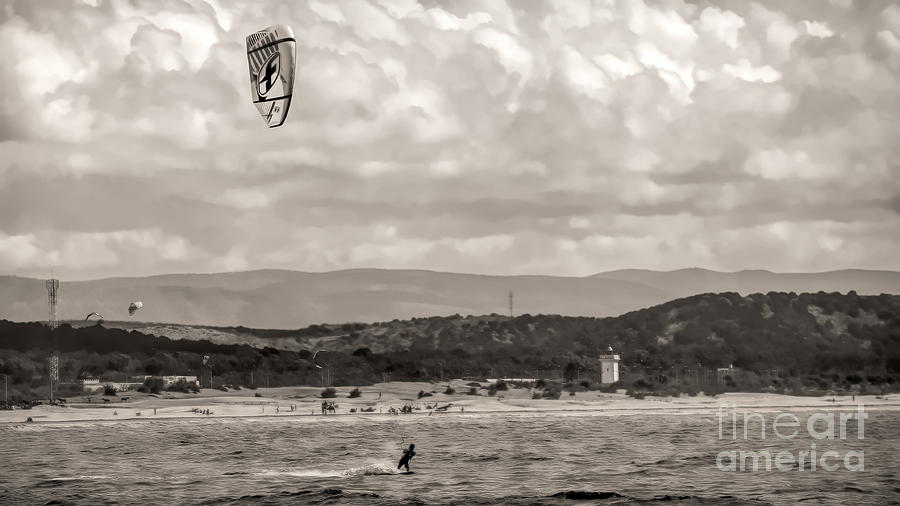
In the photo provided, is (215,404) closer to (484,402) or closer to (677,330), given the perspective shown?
(484,402)

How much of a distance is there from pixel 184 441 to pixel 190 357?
41.7m

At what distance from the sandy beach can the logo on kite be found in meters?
27.2

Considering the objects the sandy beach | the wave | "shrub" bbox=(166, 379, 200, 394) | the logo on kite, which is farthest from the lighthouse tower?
the logo on kite

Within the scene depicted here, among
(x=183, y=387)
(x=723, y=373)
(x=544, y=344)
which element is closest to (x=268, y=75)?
(x=183, y=387)

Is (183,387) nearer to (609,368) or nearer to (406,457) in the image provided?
(609,368)

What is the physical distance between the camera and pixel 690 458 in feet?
158

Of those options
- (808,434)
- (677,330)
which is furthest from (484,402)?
(677,330)

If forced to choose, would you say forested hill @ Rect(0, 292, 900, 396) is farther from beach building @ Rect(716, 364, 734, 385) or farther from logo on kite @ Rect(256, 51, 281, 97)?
logo on kite @ Rect(256, 51, 281, 97)

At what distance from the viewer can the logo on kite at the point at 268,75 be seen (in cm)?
3706

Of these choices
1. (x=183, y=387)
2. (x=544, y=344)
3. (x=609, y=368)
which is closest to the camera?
(x=183, y=387)

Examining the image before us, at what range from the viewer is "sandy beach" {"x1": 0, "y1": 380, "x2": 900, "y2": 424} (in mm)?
63459

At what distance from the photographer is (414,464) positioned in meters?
44.7

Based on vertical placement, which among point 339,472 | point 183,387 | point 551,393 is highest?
point 183,387

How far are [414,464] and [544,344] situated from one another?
71770 millimetres
